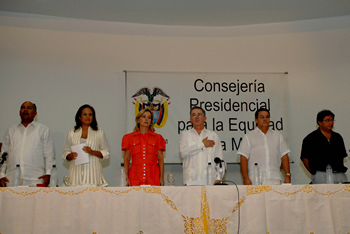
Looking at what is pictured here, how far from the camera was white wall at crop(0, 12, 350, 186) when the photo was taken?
5320 millimetres

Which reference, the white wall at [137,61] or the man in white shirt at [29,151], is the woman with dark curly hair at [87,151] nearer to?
the man in white shirt at [29,151]

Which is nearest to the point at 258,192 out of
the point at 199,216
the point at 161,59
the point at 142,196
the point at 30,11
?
the point at 199,216

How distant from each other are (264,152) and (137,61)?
2.53 meters

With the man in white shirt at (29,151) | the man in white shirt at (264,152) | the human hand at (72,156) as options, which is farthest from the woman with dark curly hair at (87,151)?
the man in white shirt at (264,152)

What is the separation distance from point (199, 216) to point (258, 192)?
552mm

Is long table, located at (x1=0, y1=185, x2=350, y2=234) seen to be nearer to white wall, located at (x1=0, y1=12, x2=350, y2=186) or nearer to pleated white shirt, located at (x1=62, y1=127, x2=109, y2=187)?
pleated white shirt, located at (x1=62, y1=127, x2=109, y2=187)

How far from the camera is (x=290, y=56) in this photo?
5.71 metres

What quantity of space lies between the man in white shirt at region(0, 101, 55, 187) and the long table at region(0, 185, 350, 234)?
1183 mm

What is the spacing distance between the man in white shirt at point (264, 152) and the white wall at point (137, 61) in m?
1.06

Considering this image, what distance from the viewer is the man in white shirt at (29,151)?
13.5ft

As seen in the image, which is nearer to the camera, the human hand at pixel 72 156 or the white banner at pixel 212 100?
the human hand at pixel 72 156

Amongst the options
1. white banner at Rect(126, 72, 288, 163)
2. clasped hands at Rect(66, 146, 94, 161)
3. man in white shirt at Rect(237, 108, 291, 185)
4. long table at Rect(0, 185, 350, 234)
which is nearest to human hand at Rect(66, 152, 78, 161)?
clasped hands at Rect(66, 146, 94, 161)

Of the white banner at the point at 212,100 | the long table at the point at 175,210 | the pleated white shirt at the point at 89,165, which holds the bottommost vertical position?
the long table at the point at 175,210

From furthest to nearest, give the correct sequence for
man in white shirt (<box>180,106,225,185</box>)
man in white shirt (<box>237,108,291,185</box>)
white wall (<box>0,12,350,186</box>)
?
white wall (<box>0,12,350,186</box>) → man in white shirt (<box>237,108,291,185</box>) → man in white shirt (<box>180,106,225,185</box>)
